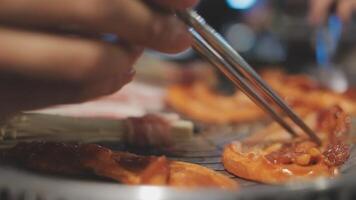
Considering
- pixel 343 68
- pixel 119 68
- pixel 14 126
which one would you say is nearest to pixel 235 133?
pixel 14 126

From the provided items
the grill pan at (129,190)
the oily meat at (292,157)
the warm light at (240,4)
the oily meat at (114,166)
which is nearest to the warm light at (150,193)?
the grill pan at (129,190)

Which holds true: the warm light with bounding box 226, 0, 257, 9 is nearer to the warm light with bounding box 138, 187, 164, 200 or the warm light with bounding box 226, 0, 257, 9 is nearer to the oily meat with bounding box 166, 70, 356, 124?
the oily meat with bounding box 166, 70, 356, 124

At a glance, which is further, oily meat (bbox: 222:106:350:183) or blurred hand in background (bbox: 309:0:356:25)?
blurred hand in background (bbox: 309:0:356:25)

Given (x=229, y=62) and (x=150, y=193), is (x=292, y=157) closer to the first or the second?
(x=229, y=62)

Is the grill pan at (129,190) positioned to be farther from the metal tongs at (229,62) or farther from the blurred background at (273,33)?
the blurred background at (273,33)

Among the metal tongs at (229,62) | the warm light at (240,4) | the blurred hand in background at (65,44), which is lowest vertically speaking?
the blurred hand in background at (65,44)

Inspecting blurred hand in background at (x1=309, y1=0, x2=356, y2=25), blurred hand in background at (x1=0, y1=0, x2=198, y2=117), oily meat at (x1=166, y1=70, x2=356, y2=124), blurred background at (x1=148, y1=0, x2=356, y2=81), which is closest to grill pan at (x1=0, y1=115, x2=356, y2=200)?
blurred hand in background at (x1=0, y1=0, x2=198, y2=117)
